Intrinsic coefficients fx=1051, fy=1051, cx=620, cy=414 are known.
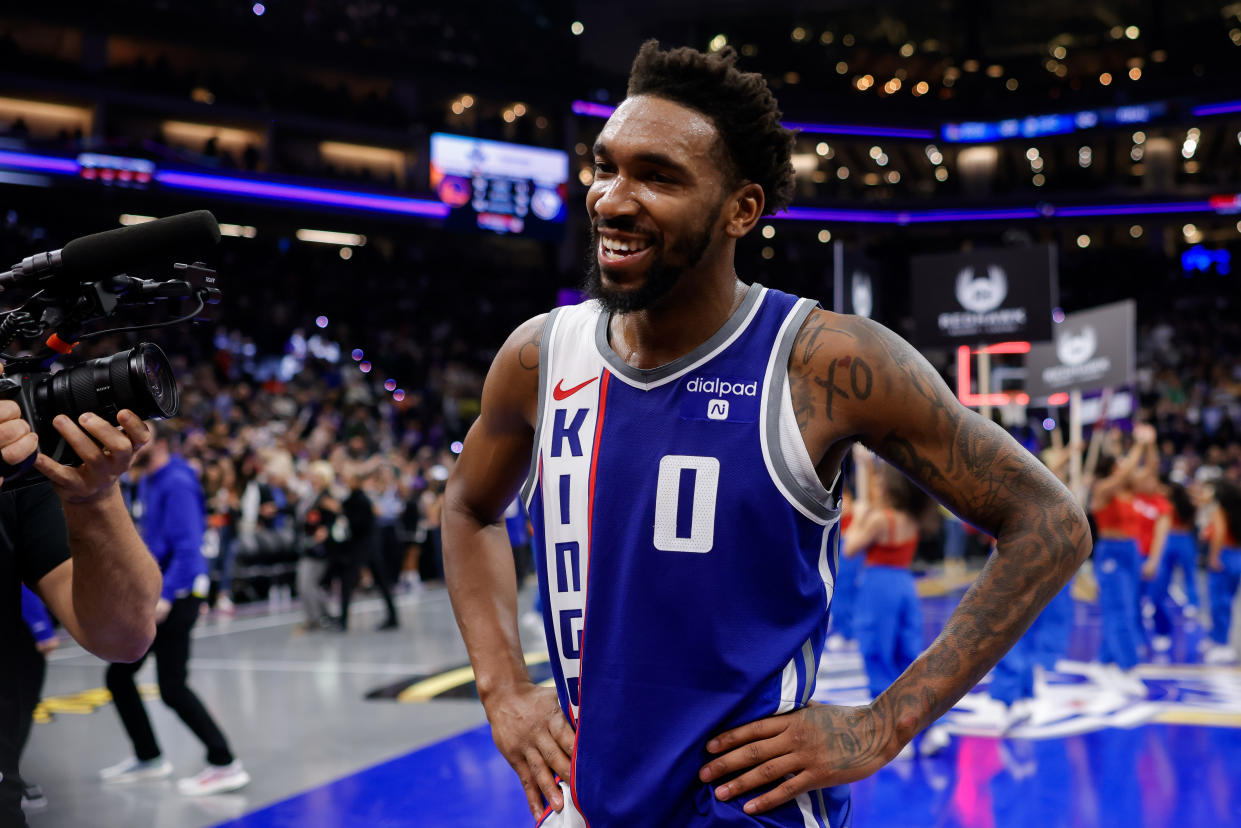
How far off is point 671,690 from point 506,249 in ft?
101

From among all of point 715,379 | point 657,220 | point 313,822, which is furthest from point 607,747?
point 313,822

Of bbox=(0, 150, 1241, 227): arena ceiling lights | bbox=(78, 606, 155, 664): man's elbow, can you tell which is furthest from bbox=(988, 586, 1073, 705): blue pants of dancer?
bbox=(0, 150, 1241, 227): arena ceiling lights

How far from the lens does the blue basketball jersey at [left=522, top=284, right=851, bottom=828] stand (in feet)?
5.59

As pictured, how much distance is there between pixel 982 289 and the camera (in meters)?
8.12

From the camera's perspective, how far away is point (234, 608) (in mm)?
13008

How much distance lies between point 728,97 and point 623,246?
0.34 meters

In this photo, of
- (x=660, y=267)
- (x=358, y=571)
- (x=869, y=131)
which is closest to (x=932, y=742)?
(x=660, y=267)

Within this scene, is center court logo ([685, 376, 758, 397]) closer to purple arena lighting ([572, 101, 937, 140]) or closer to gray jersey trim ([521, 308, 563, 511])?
gray jersey trim ([521, 308, 563, 511])

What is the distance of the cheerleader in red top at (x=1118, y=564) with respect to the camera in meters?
8.45

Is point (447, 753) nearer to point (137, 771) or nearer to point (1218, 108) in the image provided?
point (137, 771)

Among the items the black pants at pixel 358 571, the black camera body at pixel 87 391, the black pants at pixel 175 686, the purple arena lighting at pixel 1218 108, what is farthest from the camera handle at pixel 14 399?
the purple arena lighting at pixel 1218 108

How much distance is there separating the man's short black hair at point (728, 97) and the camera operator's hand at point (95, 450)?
101 centimetres

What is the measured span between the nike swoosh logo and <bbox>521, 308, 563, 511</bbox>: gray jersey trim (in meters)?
0.03

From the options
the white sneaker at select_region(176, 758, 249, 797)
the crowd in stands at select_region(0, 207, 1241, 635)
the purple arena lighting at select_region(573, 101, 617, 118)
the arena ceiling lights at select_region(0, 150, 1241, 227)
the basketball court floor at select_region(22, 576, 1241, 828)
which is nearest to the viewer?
the basketball court floor at select_region(22, 576, 1241, 828)
